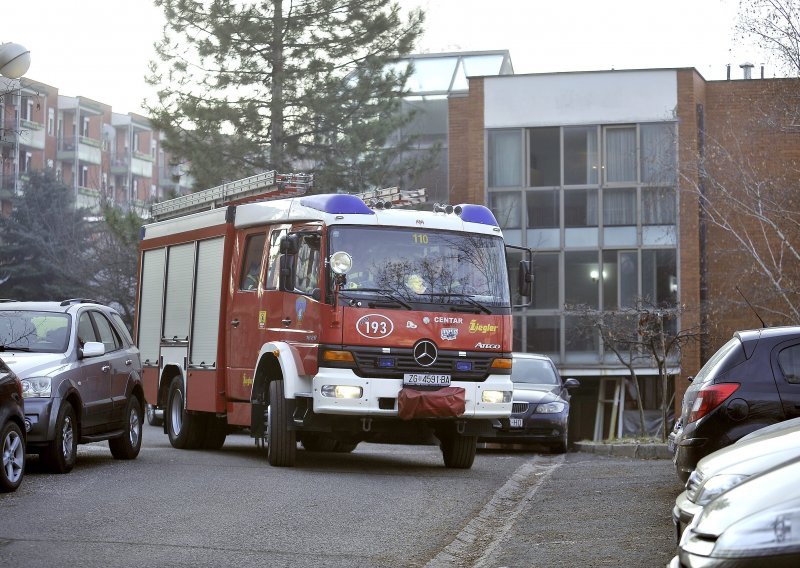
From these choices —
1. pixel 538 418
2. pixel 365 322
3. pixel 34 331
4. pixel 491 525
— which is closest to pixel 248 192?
pixel 365 322

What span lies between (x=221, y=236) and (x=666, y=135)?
69.8 ft

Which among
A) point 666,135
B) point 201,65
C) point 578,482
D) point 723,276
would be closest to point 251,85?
point 201,65

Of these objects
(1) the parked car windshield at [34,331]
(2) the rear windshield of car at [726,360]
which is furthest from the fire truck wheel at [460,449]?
(2) the rear windshield of car at [726,360]

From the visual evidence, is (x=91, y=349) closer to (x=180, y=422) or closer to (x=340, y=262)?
(x=340, y=262)

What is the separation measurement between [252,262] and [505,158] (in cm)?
2233

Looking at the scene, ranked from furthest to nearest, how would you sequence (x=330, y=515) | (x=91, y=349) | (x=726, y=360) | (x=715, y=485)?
(x=91, y=349) → (x=330, y=515) → (x=726, y=360) → (x=715, y=485)

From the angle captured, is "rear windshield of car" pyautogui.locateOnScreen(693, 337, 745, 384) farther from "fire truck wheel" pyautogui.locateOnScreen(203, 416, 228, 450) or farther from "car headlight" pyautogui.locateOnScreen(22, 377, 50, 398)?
"fire truck wheel" pyautogui.locateOnScreen(203, 416, 228, 450)

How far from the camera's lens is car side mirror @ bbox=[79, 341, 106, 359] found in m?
14.5

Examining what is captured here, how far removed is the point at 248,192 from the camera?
18109 mm

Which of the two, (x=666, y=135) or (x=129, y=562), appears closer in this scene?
(x=129, y=562)

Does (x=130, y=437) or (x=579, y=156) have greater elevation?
(x=579, y=156)

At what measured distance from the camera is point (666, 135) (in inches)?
1459

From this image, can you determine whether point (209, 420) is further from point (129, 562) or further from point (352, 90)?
point (352, 90)

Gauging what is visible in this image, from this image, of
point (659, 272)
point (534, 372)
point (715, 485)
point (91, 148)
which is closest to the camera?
point (715, 485)
